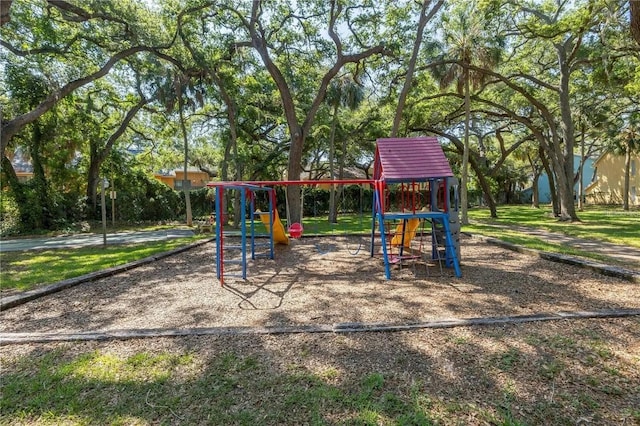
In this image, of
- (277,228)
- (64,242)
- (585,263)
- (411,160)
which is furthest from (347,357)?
(64,242)

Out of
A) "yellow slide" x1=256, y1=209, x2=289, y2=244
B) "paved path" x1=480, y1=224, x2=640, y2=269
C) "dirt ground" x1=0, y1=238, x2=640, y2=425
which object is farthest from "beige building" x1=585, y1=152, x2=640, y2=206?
"dirt ground" x1=0, y1=238, x2=640, y2=425

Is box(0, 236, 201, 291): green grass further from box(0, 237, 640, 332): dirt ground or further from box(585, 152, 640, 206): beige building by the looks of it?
box(585, 152, 640, 206): beige building

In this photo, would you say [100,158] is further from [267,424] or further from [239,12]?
[267,424]

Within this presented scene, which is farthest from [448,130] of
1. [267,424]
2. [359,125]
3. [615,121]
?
[267,424]

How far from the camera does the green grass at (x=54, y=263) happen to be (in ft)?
19.9

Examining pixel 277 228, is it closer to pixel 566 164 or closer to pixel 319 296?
pixel 319 296

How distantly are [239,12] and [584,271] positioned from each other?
1204 cm

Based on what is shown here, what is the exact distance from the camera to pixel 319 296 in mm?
Answer: 4922

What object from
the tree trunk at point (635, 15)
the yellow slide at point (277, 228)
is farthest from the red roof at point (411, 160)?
the yellow slide at point (277, 228)

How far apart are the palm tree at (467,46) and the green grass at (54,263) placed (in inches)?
478

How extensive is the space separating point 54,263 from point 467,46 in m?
14.4

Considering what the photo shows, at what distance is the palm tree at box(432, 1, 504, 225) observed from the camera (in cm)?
1329

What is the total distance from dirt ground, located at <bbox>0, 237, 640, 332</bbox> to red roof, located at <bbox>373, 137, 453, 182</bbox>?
1.73 meters

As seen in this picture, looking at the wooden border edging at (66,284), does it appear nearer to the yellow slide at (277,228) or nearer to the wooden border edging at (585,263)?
the yellow slide at (277,228)
